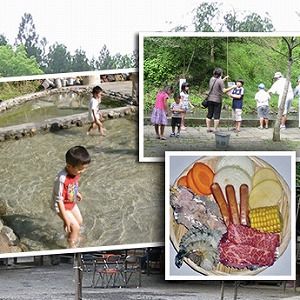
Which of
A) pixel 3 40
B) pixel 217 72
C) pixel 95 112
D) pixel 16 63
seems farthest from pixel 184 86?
pixel 3 40

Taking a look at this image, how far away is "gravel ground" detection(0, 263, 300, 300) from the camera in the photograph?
17969 millimetres

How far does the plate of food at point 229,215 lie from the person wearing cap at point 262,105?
0.42 m

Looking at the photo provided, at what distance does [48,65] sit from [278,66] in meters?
3.08

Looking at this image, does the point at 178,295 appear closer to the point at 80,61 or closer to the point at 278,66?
the point at 80,61

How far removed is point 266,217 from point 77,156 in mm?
1932

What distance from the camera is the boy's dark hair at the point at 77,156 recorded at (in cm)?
1122

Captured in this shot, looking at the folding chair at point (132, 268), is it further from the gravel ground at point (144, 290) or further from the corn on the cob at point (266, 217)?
the corn on the cob at point (266, 217)

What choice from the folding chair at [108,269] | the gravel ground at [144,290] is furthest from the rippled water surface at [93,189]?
the folding chair at [108,269]

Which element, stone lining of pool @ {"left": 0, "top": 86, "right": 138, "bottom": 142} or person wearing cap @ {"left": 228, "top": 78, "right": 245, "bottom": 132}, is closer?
stone lining of pool @ {"left": 0, "top": 86, "right": 138, "bottom": 142}

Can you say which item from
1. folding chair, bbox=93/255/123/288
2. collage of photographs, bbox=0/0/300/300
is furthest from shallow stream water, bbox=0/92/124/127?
folding chair, bbox=93/255/123/288

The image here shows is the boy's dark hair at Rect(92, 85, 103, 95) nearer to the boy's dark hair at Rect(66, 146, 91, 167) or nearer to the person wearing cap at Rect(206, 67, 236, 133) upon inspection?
the boy's dark hair at Rect(66, 146, 91, 167)

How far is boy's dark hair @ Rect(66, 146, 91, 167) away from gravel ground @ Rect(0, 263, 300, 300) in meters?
6.13

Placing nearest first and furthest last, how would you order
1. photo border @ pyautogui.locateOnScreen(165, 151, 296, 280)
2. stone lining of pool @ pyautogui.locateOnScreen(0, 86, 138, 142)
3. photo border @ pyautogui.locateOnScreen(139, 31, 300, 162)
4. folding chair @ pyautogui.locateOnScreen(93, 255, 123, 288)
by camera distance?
photo border @ pyautogui.locateOnScreen(139, 31, 300, 162), photo border @ pyautogui.locateOnScreen(165, 151, 296, 280), stone lining of pool @ pyautogui.locateOnScreen(0, 86, 138, 142), folding chair @ pyautogui.locateOnScreen(93, 255, 123, 288)

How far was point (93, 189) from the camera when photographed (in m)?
11.4
